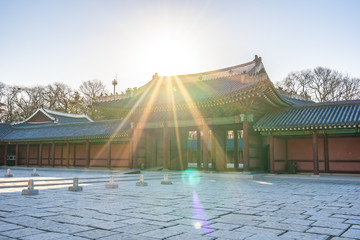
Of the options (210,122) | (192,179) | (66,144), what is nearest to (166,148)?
(210,122)

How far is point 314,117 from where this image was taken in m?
16.3

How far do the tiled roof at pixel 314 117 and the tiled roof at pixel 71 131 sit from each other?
1059cm

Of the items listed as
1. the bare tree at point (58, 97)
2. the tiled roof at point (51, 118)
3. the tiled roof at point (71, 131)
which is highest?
the bare tree at point (58, 97)

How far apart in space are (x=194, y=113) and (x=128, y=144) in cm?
626

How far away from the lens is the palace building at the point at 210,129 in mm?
16375

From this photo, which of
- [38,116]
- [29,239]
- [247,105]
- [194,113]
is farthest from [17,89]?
[29,239]

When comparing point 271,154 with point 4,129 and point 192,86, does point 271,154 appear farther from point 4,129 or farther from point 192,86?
point 4,129

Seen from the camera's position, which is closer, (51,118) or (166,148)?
(166,148)

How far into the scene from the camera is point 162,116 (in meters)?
21.2

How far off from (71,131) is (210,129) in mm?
13423

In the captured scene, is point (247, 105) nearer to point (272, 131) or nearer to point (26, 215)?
point (272, 131)

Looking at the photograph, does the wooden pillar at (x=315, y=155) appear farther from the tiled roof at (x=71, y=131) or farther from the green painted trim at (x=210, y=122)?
the tiled roof at (x=71, y=131)

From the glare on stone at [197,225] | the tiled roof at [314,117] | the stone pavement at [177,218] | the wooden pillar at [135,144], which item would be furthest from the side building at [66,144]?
the glare on stone at [197,225]

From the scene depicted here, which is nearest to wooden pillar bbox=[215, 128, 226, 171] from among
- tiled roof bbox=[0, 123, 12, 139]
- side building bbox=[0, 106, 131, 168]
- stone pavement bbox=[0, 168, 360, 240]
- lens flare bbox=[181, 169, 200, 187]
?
lens flare bbox=[181, 169, 200, 187]
